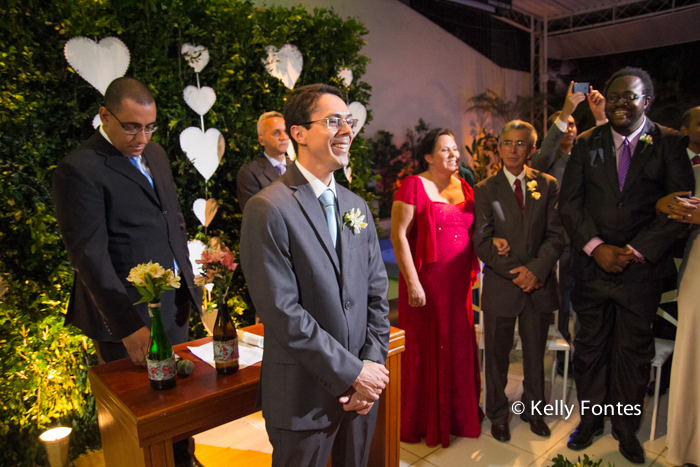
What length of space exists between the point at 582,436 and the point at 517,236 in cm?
131

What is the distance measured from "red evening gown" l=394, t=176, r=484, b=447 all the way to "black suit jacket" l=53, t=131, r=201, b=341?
1.36m

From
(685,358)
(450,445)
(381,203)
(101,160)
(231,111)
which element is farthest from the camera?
(381,203)

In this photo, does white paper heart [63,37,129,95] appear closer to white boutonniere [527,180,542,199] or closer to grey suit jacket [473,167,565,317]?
grey suit jacket [473,167,565,317]

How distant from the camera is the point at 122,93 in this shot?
6.27 ft

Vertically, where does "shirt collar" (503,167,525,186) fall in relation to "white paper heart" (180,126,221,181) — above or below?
below

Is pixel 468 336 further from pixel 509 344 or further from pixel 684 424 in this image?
pixel 684 424

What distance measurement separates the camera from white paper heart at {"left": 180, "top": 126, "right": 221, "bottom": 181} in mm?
3459

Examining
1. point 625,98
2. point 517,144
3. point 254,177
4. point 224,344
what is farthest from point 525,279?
point 254,177

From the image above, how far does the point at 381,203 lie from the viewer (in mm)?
8359

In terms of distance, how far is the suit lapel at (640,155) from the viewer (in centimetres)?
255

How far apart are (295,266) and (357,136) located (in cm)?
321

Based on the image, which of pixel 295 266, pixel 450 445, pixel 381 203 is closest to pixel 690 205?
pixel 450 445

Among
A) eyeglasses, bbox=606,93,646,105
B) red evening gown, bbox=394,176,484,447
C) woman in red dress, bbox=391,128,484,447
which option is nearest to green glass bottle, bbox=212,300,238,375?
woman in red dress, bbox=391,128,484,447

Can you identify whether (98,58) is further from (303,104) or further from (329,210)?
(329,210)
